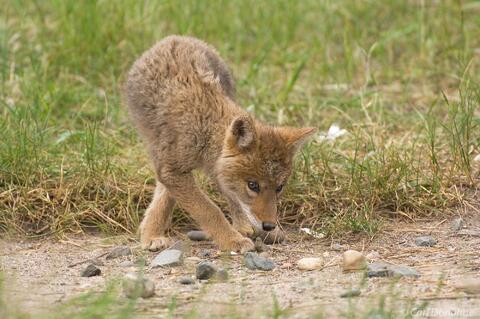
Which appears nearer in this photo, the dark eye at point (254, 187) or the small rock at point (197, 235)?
the dark eye at point (254, 187)

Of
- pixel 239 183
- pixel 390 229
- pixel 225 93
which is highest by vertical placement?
pixel 225 93

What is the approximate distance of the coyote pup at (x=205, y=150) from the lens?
6.02m

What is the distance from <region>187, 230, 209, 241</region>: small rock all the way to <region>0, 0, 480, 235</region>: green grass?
38 centimetres

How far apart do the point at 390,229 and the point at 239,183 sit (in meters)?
1.04

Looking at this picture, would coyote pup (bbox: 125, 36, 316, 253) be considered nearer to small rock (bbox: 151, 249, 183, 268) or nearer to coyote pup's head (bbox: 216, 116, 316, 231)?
coyote pup's head (bbox: 216, 116, 316, 231)

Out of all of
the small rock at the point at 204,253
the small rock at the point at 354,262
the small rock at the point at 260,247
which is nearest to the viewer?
the small rock at the point at 354,262

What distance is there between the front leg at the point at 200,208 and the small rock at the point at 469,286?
1.58 m

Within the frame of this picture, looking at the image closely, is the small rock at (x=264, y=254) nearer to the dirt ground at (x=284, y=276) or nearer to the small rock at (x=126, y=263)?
the dirt ground at (x=284, y=276)

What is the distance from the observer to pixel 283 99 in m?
8.30

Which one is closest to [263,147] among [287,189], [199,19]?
[287,189]

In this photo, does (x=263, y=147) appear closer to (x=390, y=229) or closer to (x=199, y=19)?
(x=390, y=229)

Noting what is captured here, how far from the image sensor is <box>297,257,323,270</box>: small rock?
5.54 metres

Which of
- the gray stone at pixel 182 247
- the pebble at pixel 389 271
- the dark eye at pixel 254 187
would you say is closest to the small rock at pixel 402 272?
the pebble at pixel 389 271

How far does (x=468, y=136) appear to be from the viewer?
692cm
